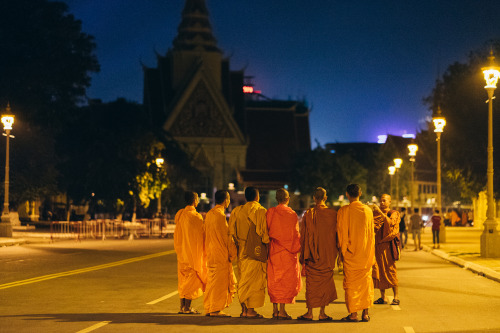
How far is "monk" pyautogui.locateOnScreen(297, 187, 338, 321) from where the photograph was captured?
11.8 metres

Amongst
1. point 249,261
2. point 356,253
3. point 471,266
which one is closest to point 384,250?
point 356,253

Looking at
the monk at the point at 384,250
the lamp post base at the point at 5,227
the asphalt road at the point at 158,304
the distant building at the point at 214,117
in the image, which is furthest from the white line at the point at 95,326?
the distant building at the point at 214,117

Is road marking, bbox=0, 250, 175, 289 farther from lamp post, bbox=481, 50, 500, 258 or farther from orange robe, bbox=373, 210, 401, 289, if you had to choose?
lamp post, bbox=481, 50, 500, 258

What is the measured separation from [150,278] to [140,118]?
4110cm

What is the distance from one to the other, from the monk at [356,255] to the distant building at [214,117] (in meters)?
73.4

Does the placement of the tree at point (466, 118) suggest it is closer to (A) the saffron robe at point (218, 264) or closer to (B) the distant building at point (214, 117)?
(A) the saffron robe at point (218, 264)

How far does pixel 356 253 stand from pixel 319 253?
51cm

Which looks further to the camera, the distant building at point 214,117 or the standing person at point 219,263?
the distant building at point 214,117

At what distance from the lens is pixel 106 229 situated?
43.6m

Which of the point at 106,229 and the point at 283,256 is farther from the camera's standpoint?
the point at 106,229

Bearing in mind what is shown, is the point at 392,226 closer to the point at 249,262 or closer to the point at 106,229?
the point at 249,262

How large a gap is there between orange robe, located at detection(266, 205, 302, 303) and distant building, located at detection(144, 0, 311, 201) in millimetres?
73380

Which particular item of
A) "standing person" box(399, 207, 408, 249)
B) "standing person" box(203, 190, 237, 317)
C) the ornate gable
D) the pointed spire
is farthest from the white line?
the pointed spire

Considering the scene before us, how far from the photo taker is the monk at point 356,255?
38.6ft
